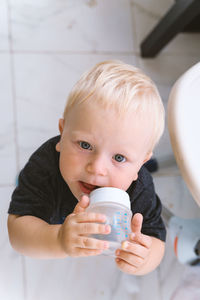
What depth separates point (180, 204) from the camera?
120cm

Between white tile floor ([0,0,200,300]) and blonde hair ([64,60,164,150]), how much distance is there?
1.62 ft

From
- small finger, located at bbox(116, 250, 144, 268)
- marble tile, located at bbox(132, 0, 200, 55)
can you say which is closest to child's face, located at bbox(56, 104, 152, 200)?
small finger, located at bbox(116, 250, 144, 268)

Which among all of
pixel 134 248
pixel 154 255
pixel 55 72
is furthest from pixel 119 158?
pixel 55 72

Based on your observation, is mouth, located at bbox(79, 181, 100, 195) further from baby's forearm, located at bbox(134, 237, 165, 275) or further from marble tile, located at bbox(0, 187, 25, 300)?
marble tile, located at bbox(0, 187, 25, 300)

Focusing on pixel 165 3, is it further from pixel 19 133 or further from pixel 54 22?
pixel 19 133

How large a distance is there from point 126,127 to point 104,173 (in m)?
0.08

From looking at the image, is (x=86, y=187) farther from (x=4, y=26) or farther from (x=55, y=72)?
(x=4, y=26)

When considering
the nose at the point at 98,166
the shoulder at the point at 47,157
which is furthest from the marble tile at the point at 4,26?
the nose at the point at 98,166

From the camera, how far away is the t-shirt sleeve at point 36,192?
752mm

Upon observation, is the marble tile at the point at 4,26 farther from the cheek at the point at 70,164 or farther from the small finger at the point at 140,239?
the small finger at the point at 140,239

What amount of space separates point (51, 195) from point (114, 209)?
224 mm

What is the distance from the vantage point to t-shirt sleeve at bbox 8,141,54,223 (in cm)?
75

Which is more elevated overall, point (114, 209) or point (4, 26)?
point (114, 209)

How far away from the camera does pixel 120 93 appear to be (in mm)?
614
